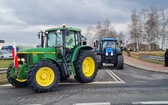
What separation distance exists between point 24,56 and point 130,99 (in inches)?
184

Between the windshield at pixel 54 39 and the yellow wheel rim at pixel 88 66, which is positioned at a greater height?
the windshield at pixel 54 39

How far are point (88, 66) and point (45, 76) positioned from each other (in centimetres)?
328

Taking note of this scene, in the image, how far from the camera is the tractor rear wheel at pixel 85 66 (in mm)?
11884

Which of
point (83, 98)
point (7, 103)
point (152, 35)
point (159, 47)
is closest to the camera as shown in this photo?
point (7, 103)

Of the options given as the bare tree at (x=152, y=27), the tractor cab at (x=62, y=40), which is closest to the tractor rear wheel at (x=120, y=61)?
the tractor cab at (x=62, y=40)

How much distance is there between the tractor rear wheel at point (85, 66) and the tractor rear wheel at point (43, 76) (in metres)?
1.67

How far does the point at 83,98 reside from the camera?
8.63m

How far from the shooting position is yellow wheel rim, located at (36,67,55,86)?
988 cm

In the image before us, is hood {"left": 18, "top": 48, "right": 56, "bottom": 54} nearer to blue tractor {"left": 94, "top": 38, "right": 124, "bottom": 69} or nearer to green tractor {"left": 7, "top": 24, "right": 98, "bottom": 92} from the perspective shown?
green tractor {"left": 7, "top": 24, "right": 98, "bottom": 92}

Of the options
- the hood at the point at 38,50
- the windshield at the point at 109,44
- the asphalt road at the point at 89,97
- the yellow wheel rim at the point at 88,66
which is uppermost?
the windshield at the point at 109,44

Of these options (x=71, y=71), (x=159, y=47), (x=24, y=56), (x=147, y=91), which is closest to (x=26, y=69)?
(x=24, y=56)

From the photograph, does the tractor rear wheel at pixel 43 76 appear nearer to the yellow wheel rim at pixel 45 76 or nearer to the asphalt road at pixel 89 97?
the yellow wheel rim at pixel 45 76

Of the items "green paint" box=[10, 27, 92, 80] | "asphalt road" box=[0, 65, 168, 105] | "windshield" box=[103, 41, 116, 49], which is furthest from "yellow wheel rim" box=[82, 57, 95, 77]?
"windshield" box=[103, 41, 116, 49]

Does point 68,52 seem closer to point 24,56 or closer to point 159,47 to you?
point 24,56
